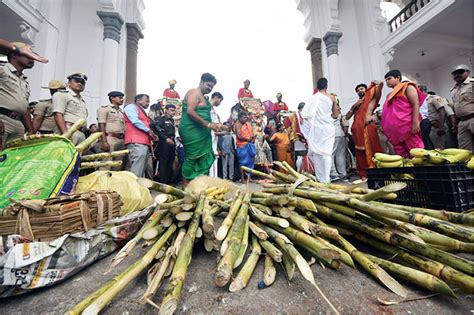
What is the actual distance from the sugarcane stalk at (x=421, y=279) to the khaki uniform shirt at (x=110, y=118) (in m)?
4.18

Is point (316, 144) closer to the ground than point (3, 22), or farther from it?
closer to the ground

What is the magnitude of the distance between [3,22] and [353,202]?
871 centimetres

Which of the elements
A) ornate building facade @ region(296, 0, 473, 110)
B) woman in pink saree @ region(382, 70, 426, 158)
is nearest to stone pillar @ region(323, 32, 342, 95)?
ornate building facade @ region(296, 0, 473, 110)

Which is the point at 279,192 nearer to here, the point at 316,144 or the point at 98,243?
the point at 98,243

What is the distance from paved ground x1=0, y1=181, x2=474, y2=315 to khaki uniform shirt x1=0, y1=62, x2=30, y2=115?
7.28ft

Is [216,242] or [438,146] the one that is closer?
[216,242]

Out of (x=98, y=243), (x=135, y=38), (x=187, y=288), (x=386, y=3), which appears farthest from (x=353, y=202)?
(x=386, y=3)

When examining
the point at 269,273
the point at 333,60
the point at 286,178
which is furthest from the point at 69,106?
the point at 333,60

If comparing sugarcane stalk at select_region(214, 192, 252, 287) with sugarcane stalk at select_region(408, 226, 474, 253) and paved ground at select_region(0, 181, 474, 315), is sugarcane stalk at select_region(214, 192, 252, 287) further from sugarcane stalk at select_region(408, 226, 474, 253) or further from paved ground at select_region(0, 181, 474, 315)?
sugarcane stalk at select_region(408, 226, 474, 253)

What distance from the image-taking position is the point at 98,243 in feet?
4.13

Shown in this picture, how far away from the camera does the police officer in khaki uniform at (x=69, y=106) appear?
115 inches

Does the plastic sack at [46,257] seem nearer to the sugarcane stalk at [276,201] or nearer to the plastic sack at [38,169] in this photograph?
the plastic sack at [38,169]

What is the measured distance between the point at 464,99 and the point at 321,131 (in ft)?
7.59

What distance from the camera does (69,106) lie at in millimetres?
3061
